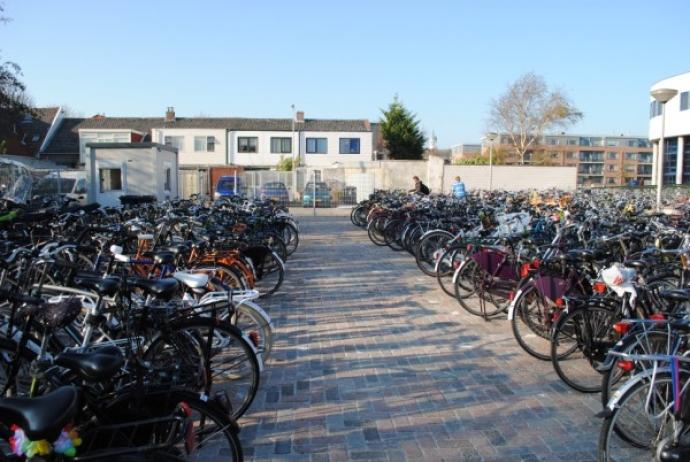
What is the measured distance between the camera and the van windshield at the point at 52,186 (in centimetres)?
1816

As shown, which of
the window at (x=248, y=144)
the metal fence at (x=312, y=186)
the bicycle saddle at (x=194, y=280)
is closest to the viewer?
the bicycle saddle at (x=194, y=280)

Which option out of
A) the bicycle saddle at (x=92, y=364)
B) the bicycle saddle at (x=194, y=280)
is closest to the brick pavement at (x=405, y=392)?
the bicycle saddle at (x=194, y=280)

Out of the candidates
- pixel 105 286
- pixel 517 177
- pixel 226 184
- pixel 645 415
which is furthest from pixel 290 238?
pixel 517 177

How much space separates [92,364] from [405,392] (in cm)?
256

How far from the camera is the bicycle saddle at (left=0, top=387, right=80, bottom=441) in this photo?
1878 millimetres

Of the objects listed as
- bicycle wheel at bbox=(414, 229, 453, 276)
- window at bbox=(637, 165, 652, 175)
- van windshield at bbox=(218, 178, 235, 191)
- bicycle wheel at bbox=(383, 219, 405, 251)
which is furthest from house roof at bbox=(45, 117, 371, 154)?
window at bbox=(637, 165, 652, 175)

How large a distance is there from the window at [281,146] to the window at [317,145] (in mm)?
1457

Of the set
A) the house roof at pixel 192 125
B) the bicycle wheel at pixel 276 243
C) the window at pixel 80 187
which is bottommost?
the bicycle wheel at pixel 276 243

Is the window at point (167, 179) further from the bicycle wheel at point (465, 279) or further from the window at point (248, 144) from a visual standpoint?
the window at point (248, 144)

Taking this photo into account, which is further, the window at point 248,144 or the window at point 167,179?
the window at point 248,144

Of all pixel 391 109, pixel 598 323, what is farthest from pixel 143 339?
pixel 391 109

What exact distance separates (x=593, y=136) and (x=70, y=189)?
9425cm

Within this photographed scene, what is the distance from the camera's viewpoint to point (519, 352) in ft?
17.0

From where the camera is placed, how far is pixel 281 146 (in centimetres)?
4497
